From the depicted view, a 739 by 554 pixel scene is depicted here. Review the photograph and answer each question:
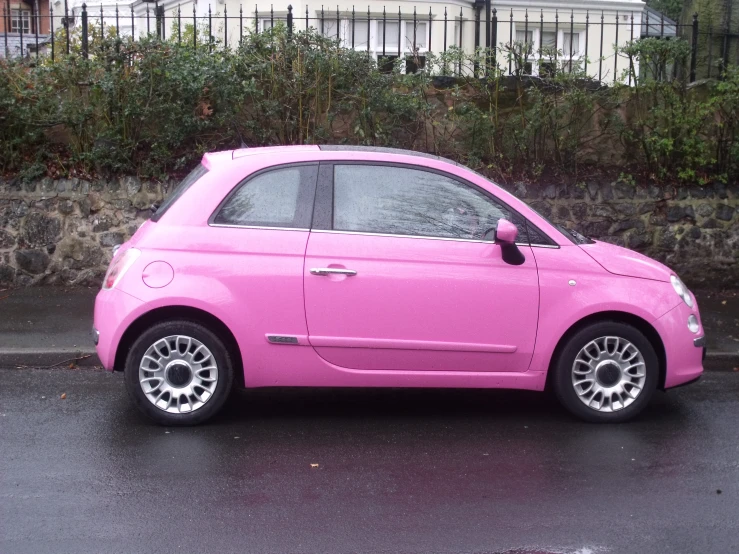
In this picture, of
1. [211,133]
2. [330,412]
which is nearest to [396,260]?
[330,412]

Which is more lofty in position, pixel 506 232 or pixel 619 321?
pixel 506 232

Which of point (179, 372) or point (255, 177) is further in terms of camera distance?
point (255, 177)

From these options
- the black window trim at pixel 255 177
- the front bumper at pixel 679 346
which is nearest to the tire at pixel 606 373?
the front bumper at pixel 679 346

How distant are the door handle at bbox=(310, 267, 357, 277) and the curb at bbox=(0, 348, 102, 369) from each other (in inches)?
104

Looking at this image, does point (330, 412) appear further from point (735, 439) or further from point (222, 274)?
point (735, 439)

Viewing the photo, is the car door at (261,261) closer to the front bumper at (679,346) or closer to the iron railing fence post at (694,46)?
the front bumper at (679,346)

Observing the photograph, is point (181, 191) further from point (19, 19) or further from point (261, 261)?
point (19, 19)

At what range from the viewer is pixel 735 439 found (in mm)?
5977

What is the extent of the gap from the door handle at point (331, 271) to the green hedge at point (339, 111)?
4.46 m

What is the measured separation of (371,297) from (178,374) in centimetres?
128

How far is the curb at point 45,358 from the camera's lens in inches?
300

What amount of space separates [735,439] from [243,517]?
3.14m

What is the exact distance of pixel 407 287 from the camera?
5.95 meters

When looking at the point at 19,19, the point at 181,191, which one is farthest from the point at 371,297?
the point at 19,19
